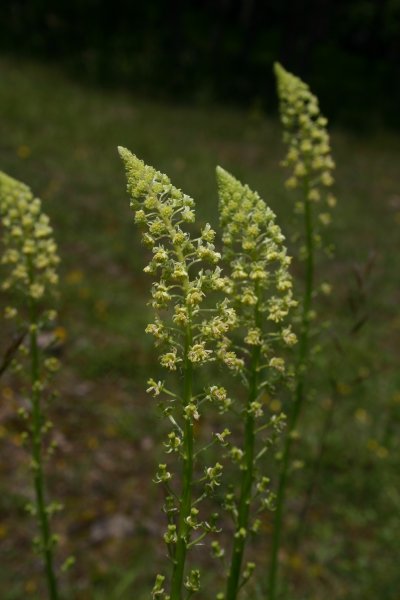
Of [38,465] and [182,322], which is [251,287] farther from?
[38,465]

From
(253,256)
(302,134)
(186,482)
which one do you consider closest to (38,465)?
(186,482)

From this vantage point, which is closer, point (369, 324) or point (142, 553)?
point (142, 553)

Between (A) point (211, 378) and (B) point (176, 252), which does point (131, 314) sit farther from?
(B) point (176, 252)

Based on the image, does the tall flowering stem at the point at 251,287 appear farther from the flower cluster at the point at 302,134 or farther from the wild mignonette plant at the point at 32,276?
the flower cluster at the point at 302,134

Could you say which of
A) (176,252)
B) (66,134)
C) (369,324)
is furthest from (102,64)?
(176,252)

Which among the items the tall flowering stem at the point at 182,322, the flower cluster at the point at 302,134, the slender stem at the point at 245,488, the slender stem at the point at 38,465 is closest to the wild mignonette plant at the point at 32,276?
the slender stem at the point at 38,465
